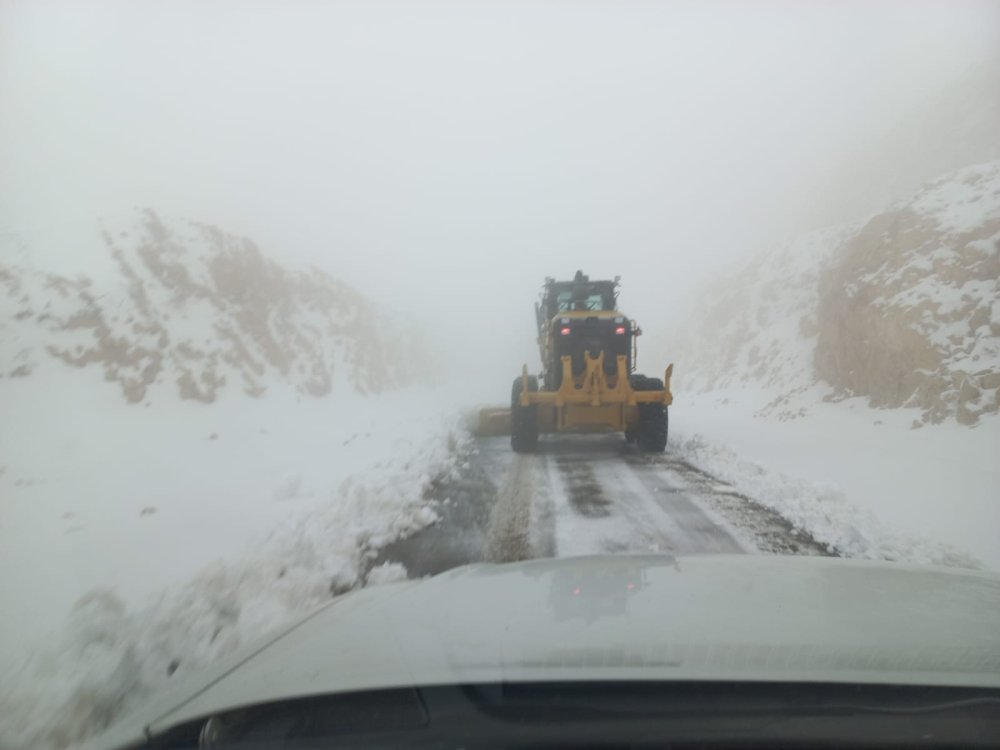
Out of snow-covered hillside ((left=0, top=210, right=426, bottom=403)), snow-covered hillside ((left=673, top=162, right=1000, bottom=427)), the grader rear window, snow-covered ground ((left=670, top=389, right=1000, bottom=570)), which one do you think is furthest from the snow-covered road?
snow-covered hillside ((left=0, top=210, right=426, bottom=403))

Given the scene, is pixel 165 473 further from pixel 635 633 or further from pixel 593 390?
pixel 635 633

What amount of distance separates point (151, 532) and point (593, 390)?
7389 millimetres

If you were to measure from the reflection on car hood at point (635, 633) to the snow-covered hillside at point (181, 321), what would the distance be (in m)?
11.9

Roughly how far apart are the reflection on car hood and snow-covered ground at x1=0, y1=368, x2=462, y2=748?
1053 mm

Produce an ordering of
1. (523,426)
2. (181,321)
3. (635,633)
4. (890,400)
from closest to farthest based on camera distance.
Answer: (635,633)
(523,426)
(890,400)
(181,321)

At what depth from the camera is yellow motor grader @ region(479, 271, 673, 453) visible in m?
11.8

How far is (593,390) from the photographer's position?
38.7 ft

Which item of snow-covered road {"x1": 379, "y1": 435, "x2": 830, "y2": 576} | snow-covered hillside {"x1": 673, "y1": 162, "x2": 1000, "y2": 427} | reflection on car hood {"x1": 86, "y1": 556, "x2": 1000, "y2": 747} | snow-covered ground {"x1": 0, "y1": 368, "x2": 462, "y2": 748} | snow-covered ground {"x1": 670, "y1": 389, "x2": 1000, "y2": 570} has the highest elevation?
snow-covered hillside {"x1": 673, "y1": 162, "x2": 1000, "y2": 427}

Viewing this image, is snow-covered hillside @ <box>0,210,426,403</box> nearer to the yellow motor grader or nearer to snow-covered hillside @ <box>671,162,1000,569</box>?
the yellow motor grader

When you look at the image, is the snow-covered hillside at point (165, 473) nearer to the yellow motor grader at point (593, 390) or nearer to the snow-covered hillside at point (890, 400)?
the yellow motor grader at point (593, 390)

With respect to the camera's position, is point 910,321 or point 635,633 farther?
point 910,321

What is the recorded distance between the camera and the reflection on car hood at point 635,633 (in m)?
1.94

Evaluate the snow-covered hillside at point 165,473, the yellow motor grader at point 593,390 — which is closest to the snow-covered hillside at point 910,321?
the yellow motor grader at point 593,390

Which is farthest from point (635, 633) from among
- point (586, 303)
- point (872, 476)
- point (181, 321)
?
point (181, 321)
